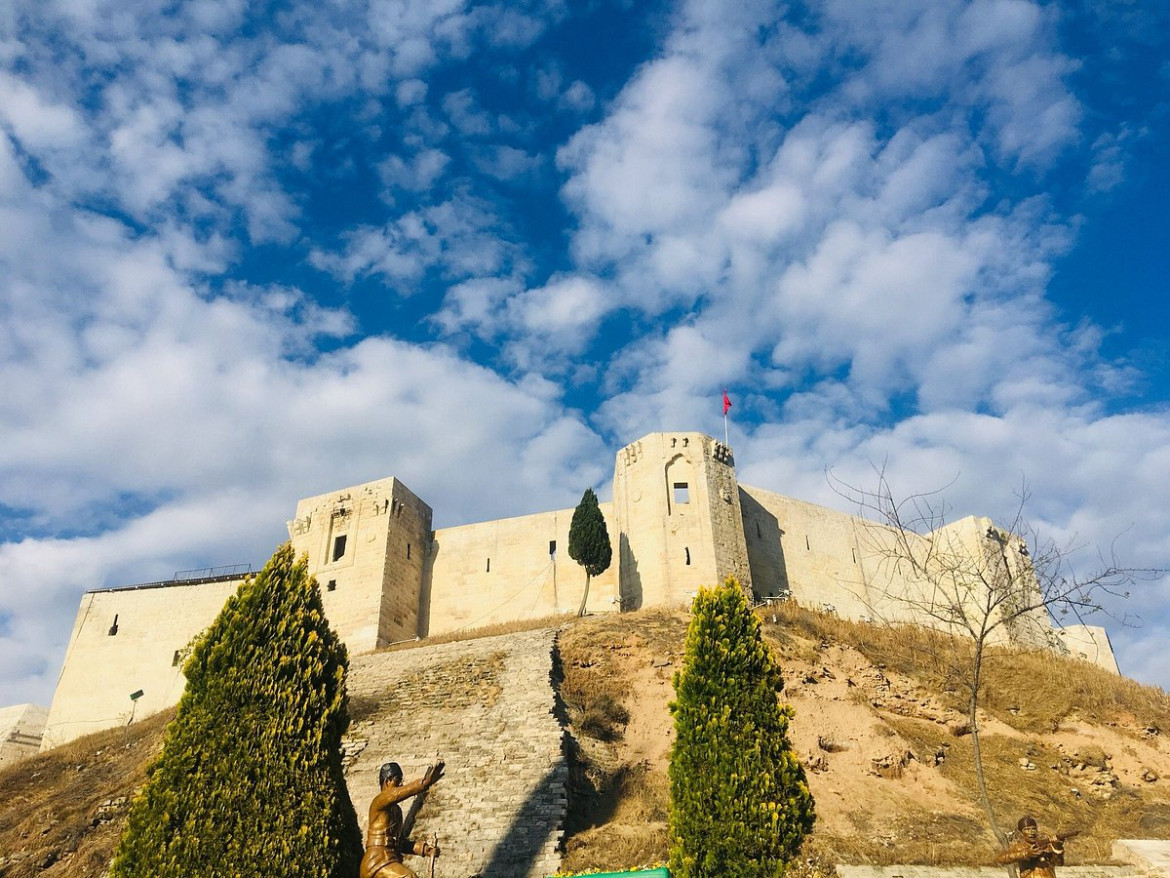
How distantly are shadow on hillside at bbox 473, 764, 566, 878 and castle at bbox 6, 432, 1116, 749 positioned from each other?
41.6 ft

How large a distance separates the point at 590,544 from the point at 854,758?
12908 mm

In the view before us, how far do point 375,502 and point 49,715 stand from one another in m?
14.9

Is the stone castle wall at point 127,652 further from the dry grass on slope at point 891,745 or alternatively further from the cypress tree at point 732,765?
the cypress tree at point 732,765

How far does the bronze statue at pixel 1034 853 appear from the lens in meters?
7.87

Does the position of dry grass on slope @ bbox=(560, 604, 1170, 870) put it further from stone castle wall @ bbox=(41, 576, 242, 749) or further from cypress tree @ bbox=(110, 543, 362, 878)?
stone castle wall @ bbox=(41, 576, 242, 749)

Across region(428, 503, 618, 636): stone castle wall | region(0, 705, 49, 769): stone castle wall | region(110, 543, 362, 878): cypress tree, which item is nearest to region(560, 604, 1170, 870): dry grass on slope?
region(110, 543, 362, 878): cypress tree

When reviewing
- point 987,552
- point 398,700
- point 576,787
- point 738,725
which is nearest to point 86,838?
point 398,700

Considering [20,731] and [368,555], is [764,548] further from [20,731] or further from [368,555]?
[20,731]

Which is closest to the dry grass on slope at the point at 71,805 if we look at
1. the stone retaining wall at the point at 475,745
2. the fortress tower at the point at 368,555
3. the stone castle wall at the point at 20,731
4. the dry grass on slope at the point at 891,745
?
the stone retaining wall at the point at 475,745

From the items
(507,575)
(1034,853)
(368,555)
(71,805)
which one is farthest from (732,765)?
(368,555)

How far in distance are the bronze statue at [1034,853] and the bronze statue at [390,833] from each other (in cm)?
548

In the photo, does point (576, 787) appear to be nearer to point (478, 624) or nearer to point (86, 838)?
point (86, 838)

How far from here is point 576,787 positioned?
14547mm

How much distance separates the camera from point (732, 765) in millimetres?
10172
